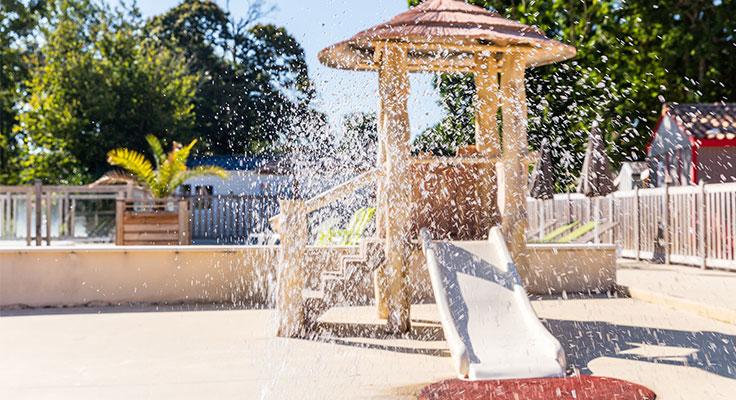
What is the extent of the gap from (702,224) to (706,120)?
7.13m

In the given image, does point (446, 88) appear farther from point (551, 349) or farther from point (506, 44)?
point (551, 349)

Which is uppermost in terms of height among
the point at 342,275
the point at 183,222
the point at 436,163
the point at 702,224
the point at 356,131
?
the point at 356,131

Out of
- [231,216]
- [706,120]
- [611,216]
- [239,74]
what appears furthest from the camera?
[239,74]

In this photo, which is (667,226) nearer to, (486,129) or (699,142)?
(699,142)

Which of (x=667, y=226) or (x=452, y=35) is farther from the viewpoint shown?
(x=667, y=226)

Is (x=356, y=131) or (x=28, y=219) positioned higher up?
(x=356, y=131)

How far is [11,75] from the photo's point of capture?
113 feet

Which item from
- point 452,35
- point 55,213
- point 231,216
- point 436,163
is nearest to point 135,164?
point 55,213

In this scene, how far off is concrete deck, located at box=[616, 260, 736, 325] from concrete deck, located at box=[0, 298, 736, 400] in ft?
0.74

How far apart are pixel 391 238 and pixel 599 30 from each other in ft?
54.3

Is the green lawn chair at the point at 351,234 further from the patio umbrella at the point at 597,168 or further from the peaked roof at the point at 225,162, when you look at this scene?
the peaked roof at the point at 225,162

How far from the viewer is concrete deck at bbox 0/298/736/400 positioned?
4809 millimetres

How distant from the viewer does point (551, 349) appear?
534 cm

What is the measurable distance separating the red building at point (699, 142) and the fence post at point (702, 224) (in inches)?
208
